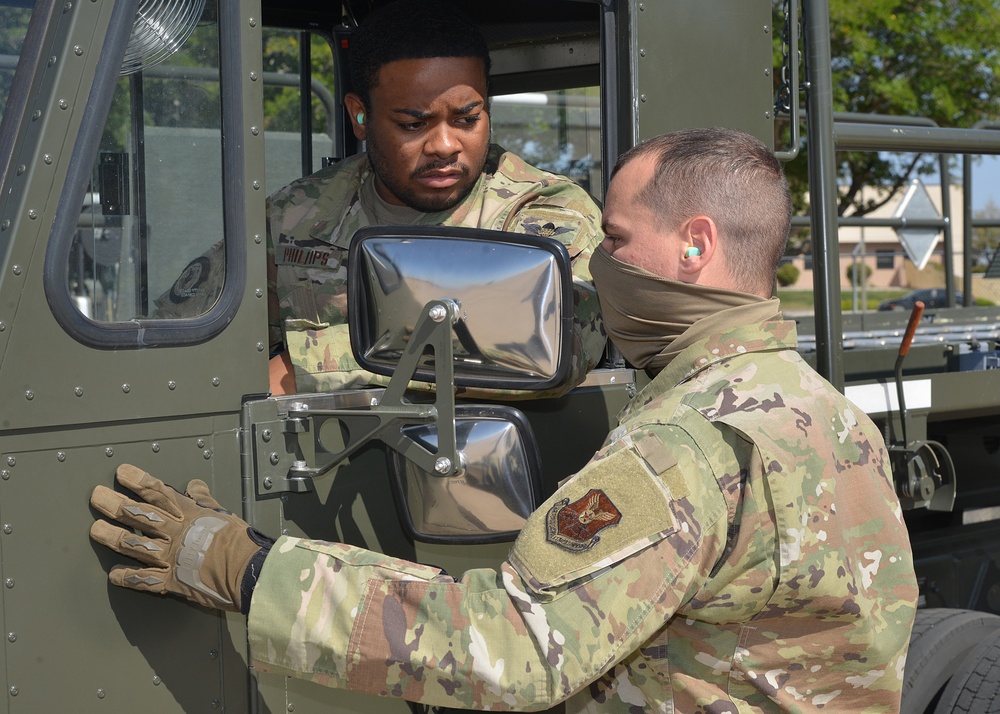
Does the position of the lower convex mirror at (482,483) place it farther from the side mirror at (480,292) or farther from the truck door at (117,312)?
the truck door at (117,312)

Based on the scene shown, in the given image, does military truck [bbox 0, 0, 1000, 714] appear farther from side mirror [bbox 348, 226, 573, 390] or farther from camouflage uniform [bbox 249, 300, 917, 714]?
camouflage uniform [bbox 249, 300, 917, 714]

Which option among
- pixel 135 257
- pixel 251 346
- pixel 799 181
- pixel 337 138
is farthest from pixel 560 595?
pixel 799 181

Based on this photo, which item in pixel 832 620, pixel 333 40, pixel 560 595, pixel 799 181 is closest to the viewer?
pixel 560 595

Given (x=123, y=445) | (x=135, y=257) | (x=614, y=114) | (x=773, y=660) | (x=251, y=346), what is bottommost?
(x=773, y=660)

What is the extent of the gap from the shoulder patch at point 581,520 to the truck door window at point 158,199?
2.11 feet

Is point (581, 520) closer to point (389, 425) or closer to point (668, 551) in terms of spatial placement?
→ point (668, 551)

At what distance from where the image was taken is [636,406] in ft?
5.64

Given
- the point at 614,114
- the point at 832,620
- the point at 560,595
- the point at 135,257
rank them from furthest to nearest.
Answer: the point at 614,114 → the point at 135,257 → the point at 832,620 → the point at 560,595

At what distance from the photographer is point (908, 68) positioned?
13.9m

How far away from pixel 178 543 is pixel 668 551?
67 cm

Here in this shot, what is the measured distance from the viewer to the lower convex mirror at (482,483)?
5.48ft

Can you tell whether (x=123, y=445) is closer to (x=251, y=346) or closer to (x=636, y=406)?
(x=251, y=346)

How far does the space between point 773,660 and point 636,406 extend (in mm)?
412

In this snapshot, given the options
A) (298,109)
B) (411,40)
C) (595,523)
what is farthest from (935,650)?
(298,109)
